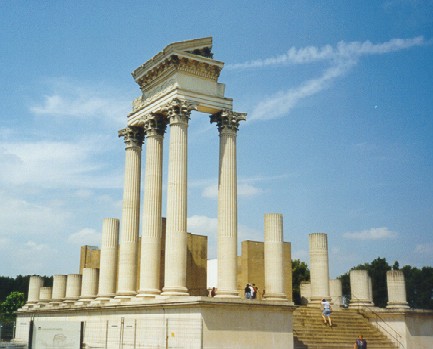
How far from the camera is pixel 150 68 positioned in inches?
1289

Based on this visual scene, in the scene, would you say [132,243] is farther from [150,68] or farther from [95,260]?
[95,260]

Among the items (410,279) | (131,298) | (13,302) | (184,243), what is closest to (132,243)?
(131,298)

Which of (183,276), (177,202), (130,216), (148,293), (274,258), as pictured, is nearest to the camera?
(183,276)

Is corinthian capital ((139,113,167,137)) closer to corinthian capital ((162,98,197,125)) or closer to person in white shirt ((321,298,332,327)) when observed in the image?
corinthian capital ((162,98,197,125))

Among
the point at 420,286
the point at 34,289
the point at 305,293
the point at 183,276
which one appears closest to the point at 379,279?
the point at 420,286

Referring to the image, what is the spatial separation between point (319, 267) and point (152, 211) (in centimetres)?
1219

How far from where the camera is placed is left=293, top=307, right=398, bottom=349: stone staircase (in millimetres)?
30125

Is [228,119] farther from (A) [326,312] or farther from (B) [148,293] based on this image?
(A) [326,312]

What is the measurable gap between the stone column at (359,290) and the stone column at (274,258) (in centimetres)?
839

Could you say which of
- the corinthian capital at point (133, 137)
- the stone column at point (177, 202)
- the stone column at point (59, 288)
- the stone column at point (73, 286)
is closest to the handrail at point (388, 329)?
the stone column at point (177, 202)

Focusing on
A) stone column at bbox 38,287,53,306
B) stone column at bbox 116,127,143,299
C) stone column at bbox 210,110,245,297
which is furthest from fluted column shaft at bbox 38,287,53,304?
stone column at bbox 210,110,245,297

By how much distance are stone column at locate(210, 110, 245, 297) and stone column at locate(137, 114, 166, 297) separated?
→ 3.43 m

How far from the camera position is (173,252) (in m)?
28.1

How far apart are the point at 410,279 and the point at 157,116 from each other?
270 feet
